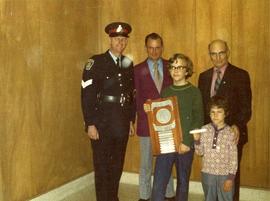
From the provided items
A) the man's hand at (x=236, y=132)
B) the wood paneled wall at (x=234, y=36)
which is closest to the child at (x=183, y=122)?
the man's hand at (x=236, y=132)

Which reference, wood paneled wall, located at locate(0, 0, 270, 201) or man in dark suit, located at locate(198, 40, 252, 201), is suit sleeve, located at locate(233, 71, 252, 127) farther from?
wood paneled wall, located at locate(0, 0, 270, 201)

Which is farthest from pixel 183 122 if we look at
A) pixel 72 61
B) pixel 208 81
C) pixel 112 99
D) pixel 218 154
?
pixel 72 61

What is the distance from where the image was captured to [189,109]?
10.4ft

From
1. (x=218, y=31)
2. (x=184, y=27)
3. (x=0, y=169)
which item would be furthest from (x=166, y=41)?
(x=0, y=169)

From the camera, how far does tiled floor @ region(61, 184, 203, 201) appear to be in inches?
164

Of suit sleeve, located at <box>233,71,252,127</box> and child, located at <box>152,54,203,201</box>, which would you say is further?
suit sleeve, located at <box>233,71,252,127</box>

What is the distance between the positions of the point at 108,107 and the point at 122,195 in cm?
127

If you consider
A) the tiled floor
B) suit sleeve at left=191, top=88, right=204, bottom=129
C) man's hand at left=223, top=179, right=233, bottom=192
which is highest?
suit sleeve at left=191, top=88, right=204, bottom=129

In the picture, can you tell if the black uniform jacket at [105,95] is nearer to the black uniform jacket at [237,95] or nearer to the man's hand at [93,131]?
the man's hand at [93,131]

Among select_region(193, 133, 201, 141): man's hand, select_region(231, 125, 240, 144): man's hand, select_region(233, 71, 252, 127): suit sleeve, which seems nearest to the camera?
select_region(193, 133, 201, 141): man's hand

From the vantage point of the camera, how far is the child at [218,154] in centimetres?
299

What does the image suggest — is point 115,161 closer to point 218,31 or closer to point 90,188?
point 90,188

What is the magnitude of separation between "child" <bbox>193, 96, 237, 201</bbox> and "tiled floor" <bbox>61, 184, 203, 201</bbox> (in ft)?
3.85

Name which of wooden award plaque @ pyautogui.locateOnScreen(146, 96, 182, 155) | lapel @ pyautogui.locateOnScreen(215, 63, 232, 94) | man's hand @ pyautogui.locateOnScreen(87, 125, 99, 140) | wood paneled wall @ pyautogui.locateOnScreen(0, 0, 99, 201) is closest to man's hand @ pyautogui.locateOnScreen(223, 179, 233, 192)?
wooden award plaque @ pyautogui.locateOnScreen(146, 96, 182, 155)
